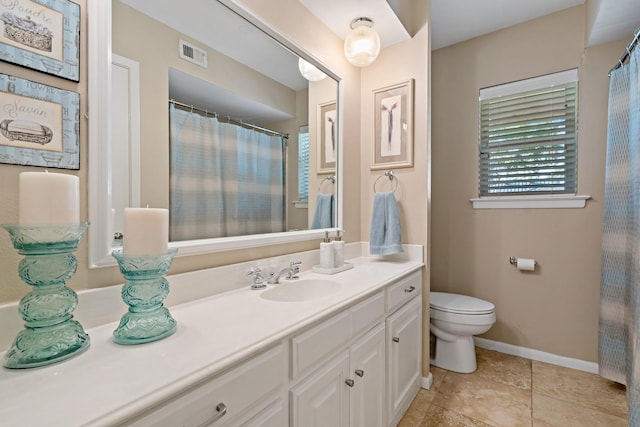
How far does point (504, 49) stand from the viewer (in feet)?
7.59

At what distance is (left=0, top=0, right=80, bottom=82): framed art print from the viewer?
2.32 feet

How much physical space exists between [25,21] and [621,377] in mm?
3084

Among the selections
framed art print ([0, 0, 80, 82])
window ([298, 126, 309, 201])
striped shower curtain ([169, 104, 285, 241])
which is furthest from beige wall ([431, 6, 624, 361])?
framed art print ([0, 0, 80, 82])

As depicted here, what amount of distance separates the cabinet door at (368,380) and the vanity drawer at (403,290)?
0.14 m

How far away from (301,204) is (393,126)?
0.87 metres

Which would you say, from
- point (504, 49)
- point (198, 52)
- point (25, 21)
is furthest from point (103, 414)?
point (504, 49)

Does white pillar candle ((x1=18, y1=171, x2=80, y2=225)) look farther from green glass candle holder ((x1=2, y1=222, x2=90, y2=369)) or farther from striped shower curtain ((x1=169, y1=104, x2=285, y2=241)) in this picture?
striped shower curtain ((x1=169, y1=104, x2=285, y2=241))

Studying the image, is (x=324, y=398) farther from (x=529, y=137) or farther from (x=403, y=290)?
(x=529, y=137)

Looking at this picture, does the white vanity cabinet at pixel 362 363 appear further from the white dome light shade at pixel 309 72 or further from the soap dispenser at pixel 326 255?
the white dome light shade at pixel 309 72

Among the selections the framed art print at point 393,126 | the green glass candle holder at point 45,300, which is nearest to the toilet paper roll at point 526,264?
the framed art print at point 393,126

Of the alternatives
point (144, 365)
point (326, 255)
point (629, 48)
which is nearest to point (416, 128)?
point (326, 255)

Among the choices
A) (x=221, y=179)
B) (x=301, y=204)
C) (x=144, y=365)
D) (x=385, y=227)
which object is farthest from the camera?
(x=385, y=227)

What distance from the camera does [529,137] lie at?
2256 mm

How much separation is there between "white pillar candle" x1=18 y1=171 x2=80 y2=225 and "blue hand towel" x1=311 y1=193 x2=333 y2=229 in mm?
1201
